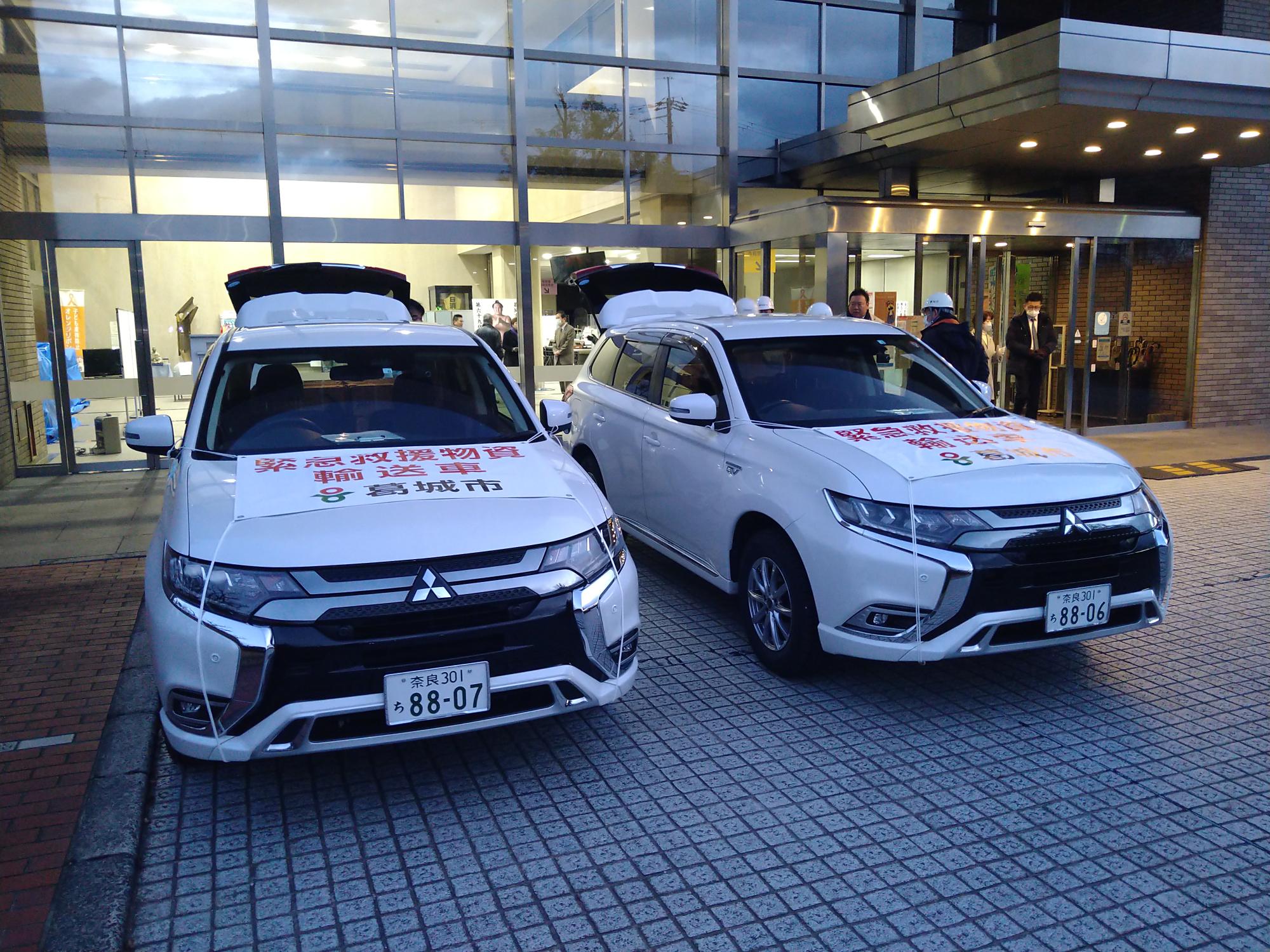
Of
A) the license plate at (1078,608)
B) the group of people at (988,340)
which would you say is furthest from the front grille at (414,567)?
the group of people at (988,340)

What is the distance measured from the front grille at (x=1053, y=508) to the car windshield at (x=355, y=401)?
88.0 inches

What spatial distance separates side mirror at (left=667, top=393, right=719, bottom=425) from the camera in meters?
5.29

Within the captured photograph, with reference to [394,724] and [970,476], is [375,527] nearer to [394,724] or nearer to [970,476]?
[394,724]

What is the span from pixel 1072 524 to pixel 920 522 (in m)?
0.69

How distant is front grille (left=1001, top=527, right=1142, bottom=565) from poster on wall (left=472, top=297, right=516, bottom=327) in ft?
34.3

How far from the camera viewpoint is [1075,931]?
9.53ft

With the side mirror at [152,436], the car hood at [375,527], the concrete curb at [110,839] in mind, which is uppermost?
the side mirror at [152,436]

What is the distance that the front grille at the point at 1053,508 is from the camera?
422cm

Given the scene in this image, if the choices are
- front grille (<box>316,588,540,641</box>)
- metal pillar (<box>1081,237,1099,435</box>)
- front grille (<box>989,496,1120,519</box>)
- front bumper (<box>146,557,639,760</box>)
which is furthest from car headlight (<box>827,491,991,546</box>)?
metal pillar (<box>1081,237,1099,435</box>)

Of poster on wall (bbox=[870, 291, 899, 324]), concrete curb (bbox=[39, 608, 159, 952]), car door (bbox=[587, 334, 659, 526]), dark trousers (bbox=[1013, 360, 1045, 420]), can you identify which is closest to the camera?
concrete curb (bbox=[39, 608, 159, 952])

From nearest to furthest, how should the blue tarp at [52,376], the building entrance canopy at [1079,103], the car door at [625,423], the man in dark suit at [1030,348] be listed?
1. the car door at [625,423]
2. the building entrance canopy at [1079,103]
3. the blue tarp at [52,376]
4. the man in dark suit at [1030,348]

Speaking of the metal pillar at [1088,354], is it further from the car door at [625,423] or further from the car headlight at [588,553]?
the car headlight at [588,553]

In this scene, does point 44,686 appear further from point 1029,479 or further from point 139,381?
point 139,381

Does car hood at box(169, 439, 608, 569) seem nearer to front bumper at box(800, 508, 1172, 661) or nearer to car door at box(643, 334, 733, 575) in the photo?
front bumper at box(800, 508, 1172, 661)
